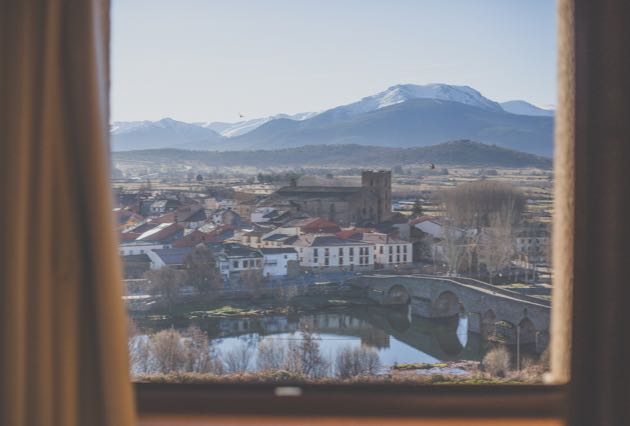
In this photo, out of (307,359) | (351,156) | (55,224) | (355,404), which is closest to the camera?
(55,224)

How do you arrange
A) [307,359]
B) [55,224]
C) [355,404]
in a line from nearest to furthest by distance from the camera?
[55,224] < [355,404] < [307,359]

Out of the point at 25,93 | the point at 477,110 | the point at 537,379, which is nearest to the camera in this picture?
the point at 25,93

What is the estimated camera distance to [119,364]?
1378 millimetres

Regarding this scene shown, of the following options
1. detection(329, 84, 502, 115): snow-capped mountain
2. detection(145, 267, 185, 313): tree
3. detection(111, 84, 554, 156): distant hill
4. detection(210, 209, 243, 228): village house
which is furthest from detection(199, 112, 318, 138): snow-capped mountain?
detection(145, 267, 185, 313): tree

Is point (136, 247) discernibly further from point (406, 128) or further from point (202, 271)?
point (406, 128)

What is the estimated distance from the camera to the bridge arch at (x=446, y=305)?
1993 mm

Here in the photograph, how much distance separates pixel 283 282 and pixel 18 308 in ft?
2.78

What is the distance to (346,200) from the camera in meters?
2.00

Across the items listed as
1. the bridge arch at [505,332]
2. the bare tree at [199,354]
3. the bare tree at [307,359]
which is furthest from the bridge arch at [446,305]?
the bare tree at [199,354]

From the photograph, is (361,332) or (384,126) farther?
(384,126)

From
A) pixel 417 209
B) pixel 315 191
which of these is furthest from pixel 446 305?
pixel 315 191

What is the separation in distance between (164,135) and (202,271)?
51 cm

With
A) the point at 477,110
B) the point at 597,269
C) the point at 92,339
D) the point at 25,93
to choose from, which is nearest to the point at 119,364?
the point at 92,339

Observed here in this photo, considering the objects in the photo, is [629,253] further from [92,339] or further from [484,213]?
[92,339]
